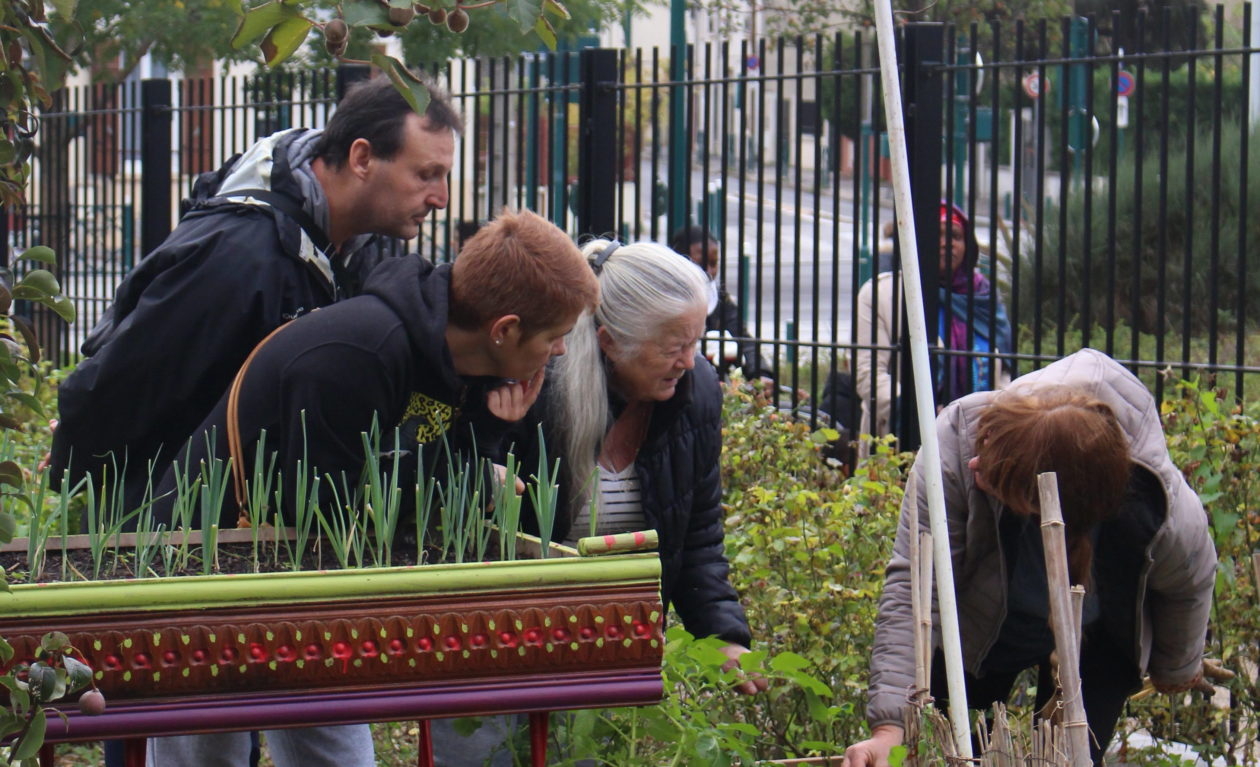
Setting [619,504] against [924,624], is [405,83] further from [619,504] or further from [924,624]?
[619,504]

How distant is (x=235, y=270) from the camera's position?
9.11 feet

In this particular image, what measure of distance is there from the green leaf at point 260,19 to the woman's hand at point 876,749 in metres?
1.50

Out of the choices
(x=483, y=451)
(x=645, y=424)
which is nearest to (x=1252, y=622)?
(x=645, y=424)

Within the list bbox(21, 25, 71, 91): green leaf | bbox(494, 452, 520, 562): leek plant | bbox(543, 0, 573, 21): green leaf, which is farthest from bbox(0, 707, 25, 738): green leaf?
bbox(543, 0, 573, 21): green leaf

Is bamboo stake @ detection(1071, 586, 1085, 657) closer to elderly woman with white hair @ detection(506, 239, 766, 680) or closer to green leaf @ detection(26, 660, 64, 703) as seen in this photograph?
elderly woman with white hair @ detection(506, 239, 766, 680)

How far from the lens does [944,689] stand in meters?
3.37

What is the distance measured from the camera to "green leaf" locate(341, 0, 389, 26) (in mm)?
1498

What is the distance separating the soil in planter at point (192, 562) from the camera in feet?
7.20

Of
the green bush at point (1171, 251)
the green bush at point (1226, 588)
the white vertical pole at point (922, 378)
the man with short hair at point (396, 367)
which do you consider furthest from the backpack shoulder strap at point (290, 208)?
the green bush at point (1171, 251)

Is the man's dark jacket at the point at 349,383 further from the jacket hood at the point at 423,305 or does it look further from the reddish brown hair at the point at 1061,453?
the reddish brown hair at the point at 1061,453

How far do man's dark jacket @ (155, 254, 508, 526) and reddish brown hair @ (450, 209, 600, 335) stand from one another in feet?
0.15

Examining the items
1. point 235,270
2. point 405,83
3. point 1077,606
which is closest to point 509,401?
point 235,270

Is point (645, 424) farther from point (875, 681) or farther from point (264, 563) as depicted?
point (264, 563)

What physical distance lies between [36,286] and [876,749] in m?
1.56
